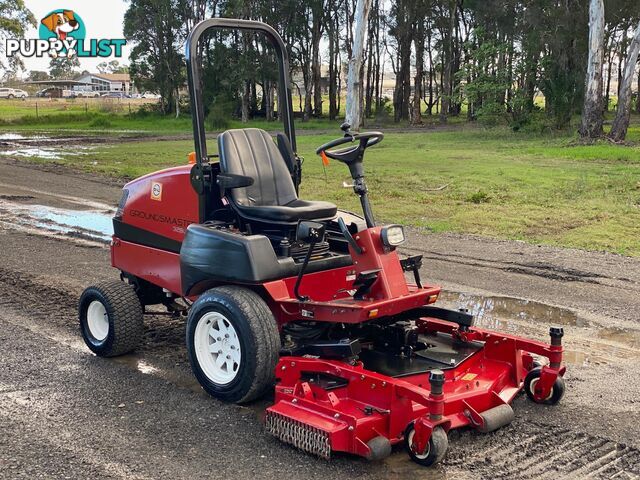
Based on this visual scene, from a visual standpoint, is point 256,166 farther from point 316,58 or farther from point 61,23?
point 316,58

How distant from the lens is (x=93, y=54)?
41188 mm

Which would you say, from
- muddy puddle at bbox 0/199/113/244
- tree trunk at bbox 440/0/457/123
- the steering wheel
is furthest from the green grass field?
tree trunk at bbox 440/0/457/123

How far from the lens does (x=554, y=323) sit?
670 cm

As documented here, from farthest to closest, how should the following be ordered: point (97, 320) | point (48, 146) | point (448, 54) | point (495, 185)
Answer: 1. point (448, 54)
2. point (48, 146)
3. point (495, 185)
4. point (97, 320)

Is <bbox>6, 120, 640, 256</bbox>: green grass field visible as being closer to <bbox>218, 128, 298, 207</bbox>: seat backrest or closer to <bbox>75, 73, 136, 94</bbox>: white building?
<bbox>218, 128, 298, 207</bbox>: seat backrest

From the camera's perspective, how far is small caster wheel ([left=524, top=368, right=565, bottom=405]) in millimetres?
4715

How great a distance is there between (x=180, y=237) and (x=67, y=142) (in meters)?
25.1

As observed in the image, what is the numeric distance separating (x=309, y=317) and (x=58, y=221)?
818 cm

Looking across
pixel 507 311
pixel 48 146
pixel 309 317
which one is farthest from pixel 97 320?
pixel 48 146

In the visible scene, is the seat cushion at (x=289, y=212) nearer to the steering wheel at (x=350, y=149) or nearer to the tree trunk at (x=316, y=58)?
the steering wheel at (x=350, y=149)

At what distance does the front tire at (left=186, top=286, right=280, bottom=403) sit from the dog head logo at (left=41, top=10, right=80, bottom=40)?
1679 inches

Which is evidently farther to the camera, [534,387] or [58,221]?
[58,221]

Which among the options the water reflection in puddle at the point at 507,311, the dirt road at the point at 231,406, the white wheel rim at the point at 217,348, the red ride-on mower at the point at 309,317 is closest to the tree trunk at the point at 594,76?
the dirt road at the point at 231,406

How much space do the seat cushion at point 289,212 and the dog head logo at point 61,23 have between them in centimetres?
4232
